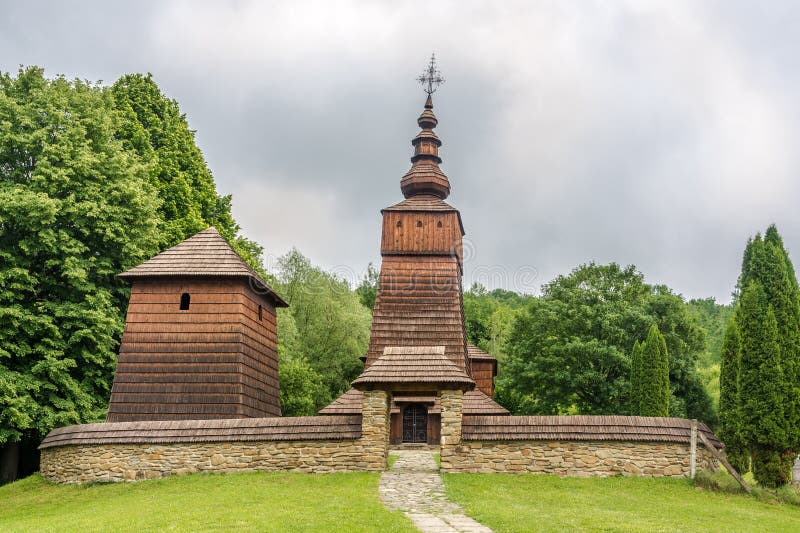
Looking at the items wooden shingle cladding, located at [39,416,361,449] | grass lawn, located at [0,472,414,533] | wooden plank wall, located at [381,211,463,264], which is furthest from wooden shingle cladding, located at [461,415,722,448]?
wooden plank wall, located at [381,211,463,264]

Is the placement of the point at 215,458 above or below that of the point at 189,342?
below

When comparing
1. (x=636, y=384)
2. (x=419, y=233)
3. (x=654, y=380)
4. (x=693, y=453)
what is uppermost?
(x=419, y=233)

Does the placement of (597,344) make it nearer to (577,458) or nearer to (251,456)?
(577,458)

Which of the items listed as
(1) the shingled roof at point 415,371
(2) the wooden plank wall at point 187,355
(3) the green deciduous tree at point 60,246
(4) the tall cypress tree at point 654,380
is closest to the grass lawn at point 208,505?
(1) the shingled roof at point 415,371

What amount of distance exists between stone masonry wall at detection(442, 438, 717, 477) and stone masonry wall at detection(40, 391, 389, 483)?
148cm

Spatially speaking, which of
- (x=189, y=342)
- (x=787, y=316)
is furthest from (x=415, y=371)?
(x=787, y=316)

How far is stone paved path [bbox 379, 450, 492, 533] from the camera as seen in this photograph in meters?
10.8

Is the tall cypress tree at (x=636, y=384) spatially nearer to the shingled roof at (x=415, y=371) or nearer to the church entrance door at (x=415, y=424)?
the church entrance door at (x=415, y=424)

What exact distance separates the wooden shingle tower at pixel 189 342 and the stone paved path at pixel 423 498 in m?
4.91

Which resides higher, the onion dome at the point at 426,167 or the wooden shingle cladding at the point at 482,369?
the onion dome at the point at 426,167

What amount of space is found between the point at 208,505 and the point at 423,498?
3.43 metres

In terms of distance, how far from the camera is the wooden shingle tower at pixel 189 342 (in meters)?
19.9

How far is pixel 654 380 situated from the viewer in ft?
75.0

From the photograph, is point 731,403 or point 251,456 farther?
point 731,403
